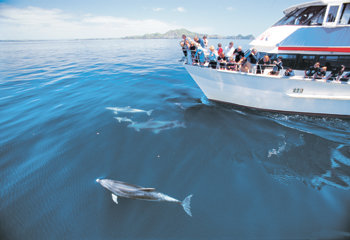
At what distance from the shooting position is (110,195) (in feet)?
17.6

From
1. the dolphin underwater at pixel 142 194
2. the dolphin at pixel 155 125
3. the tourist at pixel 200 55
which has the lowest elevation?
the dolphin underwater at pixel 142 194

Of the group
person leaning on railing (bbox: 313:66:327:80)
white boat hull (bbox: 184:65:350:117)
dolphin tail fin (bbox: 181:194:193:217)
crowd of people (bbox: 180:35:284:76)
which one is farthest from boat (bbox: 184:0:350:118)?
dolphin tail fin (bbox: 181:194:193:217)

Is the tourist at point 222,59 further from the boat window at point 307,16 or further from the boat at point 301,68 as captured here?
the boat window at point 307,16

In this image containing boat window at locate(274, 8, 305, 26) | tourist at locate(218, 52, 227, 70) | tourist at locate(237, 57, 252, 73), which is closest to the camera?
tourist at locate(237, 57, 252, 73)

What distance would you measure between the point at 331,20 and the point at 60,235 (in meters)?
16.9

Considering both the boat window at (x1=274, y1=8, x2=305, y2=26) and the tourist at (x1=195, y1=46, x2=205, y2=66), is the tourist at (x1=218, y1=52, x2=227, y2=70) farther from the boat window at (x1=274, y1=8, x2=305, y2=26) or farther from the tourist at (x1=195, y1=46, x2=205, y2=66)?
the boat window at (x1=274, y1=8, x2=305, y2=26)

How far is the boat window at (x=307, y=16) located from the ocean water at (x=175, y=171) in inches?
247

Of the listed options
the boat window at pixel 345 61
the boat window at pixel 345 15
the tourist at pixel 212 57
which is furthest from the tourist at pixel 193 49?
the boat window at pixel 345 15

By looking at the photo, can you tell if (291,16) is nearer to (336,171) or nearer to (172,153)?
(336,171)

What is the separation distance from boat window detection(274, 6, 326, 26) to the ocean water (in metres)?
6.26

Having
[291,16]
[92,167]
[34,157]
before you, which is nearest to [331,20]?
[291,16]

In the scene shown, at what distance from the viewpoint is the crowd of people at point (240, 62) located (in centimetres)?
870

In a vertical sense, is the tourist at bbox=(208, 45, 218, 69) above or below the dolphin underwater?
above

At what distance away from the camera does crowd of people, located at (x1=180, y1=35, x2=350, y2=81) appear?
8.70m
